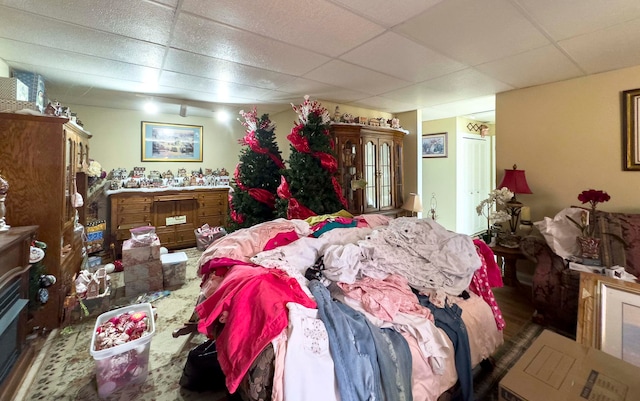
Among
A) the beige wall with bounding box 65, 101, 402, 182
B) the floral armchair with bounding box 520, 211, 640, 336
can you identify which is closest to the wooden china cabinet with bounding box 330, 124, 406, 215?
the beige wall with bounding box 65, 101, 402, 182

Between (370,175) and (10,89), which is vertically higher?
(10,89)

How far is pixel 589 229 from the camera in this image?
2.37 metres

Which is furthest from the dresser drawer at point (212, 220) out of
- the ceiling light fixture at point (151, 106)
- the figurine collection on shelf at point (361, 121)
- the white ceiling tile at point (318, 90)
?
the figurine collection on shelf at point (361, 121)

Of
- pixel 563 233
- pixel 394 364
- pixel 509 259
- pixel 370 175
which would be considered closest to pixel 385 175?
pixel 370 175

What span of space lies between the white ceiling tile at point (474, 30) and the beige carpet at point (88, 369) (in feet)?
8.68

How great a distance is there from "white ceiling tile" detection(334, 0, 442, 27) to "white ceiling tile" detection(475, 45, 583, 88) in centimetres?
122

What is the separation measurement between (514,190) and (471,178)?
2615mm

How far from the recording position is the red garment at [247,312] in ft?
3.17

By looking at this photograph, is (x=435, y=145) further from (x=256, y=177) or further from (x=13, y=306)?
(x=13, y=306)

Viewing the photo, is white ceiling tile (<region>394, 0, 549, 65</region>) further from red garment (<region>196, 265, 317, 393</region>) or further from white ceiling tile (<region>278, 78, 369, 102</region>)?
red garment (<region>196, 265, 317, 393</region>)

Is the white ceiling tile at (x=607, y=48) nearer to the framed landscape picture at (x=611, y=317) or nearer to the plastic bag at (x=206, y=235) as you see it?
the framed landscape picture at (x=611, y=317)

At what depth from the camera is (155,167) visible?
A: 462 cm

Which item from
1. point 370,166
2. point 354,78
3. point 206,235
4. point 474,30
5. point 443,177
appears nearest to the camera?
point 474,30

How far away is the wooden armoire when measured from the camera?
2.01m
